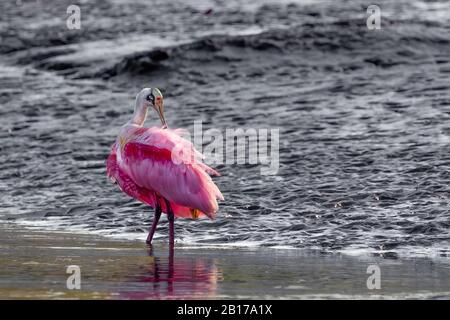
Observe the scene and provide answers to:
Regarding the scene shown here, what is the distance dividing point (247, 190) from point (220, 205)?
685mm

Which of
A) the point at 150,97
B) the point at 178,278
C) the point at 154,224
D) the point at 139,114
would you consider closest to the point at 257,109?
the point at 150,97

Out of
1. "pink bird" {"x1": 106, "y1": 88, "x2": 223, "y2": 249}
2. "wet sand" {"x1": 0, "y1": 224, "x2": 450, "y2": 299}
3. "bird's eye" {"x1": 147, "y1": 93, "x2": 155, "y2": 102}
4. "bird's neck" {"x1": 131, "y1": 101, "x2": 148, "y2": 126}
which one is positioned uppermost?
"bird's eye" {"x1": 147, "y1": 93, "x2": 155, "y2": 102}

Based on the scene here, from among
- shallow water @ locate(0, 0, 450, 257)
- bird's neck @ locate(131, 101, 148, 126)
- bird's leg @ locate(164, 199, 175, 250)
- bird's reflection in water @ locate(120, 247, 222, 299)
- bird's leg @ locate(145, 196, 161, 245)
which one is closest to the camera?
bird's reflection in water @ locate(120, 247, 222, 299)

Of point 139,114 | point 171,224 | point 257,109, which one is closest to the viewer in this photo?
point 171,224

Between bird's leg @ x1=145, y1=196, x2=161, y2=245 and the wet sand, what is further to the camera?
bird's leg @ x1=145, y1=196, x2=161, y2=245

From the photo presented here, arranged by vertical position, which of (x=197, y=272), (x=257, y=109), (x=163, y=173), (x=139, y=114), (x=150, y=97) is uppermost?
(x=150, y=97)

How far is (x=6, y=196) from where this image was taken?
1426 centimetres

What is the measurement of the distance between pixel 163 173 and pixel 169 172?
0.07 m

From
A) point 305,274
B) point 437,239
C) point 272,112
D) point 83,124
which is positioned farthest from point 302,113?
point 305,274

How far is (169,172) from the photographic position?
11.5 metres

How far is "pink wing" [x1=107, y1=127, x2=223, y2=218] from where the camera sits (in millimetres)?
11273

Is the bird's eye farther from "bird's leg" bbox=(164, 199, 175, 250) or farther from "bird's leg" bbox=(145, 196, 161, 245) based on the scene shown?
"bird's leg" bbox=(164, 199, 175, 250)

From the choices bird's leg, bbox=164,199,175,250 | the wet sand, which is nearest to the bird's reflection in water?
the wet sand

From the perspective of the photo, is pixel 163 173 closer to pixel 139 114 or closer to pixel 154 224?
pixel 154 224
